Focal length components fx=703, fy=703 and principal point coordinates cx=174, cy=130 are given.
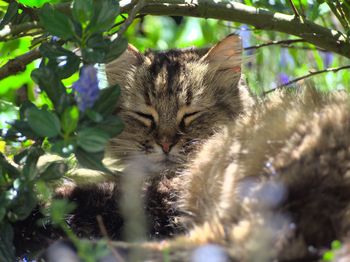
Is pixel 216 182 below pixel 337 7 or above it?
below

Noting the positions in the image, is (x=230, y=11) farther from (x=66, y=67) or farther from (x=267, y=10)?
(x=66, y=67)

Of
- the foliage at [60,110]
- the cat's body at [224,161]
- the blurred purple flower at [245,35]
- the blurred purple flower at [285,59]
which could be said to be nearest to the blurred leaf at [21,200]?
the foliage at [60,110]

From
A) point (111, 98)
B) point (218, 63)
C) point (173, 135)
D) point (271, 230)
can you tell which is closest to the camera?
point (271, 230)

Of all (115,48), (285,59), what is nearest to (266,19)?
(115,48)

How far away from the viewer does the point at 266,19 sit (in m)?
3.03

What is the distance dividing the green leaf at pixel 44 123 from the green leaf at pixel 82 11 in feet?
1.08

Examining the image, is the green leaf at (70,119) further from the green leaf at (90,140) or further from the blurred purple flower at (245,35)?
the blurred purple flower at (245,35)

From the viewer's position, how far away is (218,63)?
→ 11.5ft

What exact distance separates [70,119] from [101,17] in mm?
384

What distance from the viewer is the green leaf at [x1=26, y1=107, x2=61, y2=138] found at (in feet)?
6.14

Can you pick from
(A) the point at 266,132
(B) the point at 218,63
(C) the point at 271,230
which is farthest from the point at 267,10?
(C) the point at 271,230

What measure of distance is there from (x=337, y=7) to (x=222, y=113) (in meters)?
0.75

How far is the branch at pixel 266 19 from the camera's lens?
2957mm

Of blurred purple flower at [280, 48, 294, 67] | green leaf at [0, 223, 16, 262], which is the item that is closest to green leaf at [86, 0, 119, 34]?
green leaf at [0, 223, 16, 262]
